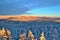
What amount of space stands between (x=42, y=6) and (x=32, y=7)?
0.42 feet

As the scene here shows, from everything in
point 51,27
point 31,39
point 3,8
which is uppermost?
point 3,8

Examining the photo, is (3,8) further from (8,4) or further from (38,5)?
(38,5)

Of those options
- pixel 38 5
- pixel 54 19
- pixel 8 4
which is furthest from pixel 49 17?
pixel 8 4

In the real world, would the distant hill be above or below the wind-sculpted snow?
above

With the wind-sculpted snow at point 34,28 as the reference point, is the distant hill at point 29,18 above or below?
above

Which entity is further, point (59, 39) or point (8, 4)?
point (8, 4)

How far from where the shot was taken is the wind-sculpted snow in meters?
2.15

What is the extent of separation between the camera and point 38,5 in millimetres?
2229

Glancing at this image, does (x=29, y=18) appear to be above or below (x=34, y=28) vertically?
above

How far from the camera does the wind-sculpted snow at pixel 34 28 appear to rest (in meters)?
2.15

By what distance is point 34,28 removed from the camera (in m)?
2.20

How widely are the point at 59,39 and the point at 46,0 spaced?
1.70ft

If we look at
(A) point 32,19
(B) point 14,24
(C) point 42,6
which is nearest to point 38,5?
(C) point 42,6

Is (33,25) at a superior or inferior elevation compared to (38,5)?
inferior
